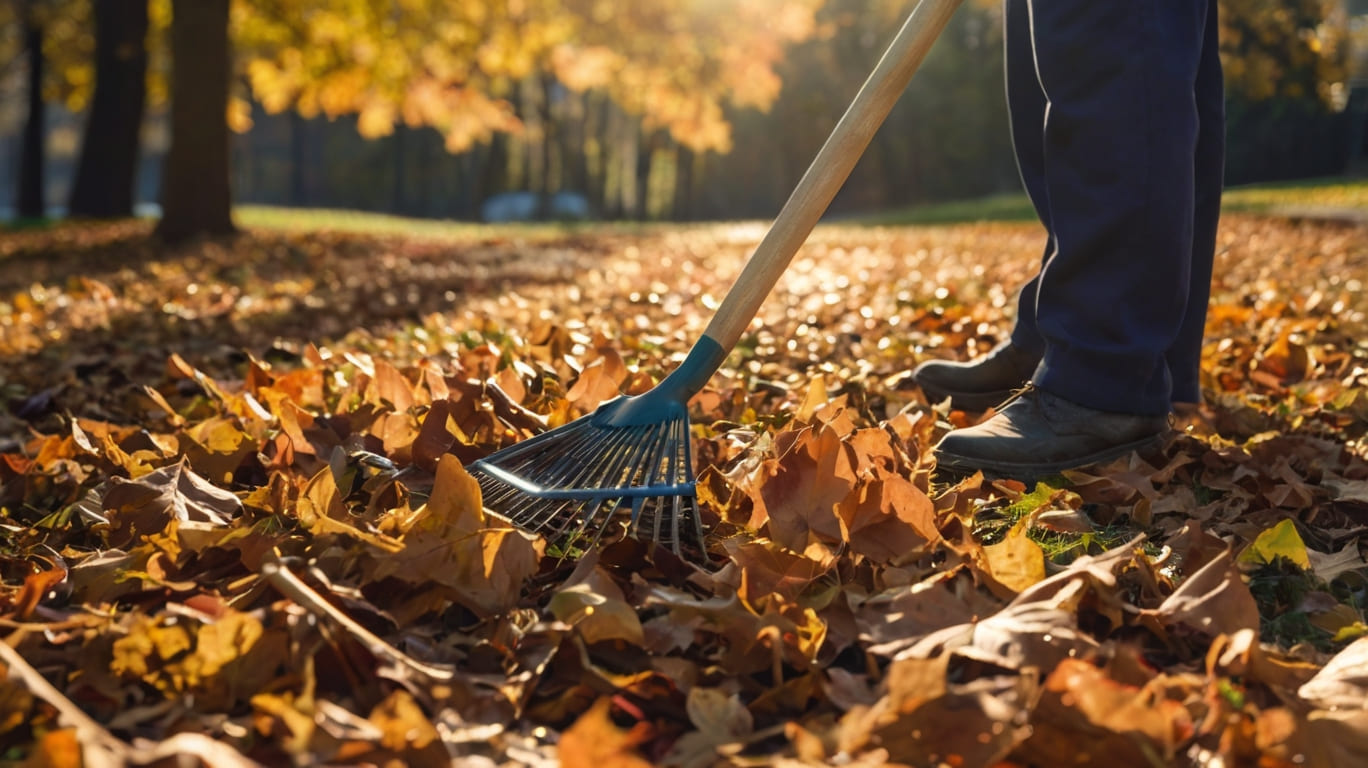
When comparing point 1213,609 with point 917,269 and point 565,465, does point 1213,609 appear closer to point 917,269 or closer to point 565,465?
point 565,465

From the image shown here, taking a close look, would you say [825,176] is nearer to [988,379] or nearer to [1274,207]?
[988,379]

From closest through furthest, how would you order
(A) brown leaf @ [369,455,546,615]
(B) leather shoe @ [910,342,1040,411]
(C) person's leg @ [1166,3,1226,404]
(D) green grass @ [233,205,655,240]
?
(A) brown leaf @ [369,455,546,615]
(C) person's leg @ [1166,3,1226,404]
(B) leather shoe @ [910,342,1040,411]
(D) green grass @ [233,205,655,240]

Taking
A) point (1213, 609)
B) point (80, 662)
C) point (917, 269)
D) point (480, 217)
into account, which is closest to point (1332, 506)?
point (1213, 609)

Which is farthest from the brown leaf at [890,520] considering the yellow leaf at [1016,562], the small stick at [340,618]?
the small stick at [340,618]

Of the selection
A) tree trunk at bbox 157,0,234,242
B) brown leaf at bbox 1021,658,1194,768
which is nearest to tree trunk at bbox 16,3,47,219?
tree trunk at bbox 157,0,234,242

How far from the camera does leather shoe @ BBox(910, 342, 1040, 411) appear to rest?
2.56m

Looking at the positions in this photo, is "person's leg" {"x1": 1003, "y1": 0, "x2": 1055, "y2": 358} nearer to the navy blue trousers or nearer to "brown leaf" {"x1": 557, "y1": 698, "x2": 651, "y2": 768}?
the navy blue trousers

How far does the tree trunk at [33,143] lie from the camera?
17547 millimetres

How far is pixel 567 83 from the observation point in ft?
63.1

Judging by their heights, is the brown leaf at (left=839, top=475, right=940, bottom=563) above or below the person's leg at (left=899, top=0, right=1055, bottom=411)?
below

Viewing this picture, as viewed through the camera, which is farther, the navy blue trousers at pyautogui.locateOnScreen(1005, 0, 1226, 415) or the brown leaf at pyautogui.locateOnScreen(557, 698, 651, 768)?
the navy blue trousers at pyautogui.locateOnScreen(1005, 0, 1226, 415)

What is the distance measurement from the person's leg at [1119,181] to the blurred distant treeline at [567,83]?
9.11 metres

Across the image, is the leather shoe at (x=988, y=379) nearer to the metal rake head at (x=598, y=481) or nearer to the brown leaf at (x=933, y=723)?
the metal rake head at (x=598, y=481)

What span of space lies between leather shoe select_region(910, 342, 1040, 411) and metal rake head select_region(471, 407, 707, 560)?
100 cm
